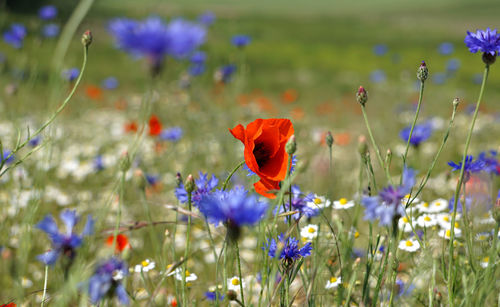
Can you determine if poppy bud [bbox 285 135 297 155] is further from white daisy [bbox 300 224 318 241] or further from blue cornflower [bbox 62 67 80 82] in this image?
blue cornflower [bbox 62 67 80 82]

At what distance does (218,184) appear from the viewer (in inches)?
40.4

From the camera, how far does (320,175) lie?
5.62 ft

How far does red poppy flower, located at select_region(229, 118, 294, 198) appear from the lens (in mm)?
805

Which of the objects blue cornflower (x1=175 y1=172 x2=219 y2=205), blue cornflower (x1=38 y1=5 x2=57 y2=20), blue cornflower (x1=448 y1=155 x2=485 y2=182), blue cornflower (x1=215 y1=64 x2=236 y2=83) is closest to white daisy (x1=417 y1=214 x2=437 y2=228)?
blue cornflower (x1=448 y1=155 x2=485 y2=182)

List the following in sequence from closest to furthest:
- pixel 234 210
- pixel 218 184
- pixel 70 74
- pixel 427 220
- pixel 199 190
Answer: pixel 234 210 < pixel 199 190 < pixel 218 184 < pixel 427 220 < pixel 70 74

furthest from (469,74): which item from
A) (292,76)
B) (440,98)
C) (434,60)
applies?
(440,98)

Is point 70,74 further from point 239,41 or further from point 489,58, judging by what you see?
point 489,58

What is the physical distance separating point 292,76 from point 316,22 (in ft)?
41.5

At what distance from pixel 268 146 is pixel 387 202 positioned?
13.9 inches

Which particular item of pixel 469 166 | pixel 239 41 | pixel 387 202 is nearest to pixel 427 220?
pixel 469 166

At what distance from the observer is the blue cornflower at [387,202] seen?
22.8 inches

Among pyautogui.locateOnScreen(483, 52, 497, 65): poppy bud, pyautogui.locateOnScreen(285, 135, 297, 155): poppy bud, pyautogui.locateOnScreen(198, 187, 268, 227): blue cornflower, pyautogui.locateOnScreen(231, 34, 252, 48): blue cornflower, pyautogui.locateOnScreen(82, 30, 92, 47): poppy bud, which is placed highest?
pyautogui.locateOnScreen(231, 34, 252, 48): blue cornflower

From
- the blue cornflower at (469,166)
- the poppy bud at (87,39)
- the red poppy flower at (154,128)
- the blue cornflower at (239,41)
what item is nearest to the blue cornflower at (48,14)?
the red poppy flower at (154,128)

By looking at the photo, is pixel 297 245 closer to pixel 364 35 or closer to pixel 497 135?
pixel 497 135
